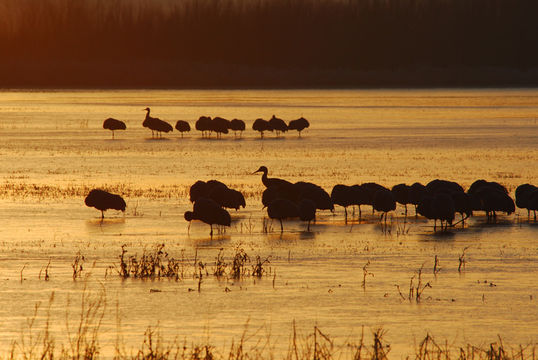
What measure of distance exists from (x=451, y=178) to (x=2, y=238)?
1396cm

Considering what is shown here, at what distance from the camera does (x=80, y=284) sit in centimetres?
1548

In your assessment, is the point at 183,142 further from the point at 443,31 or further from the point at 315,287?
the point at 443,31

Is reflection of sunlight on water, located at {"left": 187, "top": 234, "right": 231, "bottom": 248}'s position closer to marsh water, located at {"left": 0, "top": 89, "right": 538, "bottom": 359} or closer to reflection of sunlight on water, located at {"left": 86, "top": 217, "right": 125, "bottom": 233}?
marsh water, located at {"left": 0, "top": 89, "right": 538, "bottom": 359}

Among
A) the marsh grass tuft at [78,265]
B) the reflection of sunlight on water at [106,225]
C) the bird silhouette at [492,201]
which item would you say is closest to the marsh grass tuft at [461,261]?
the bird silhouette at [492,201]

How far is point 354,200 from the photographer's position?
73.4ft

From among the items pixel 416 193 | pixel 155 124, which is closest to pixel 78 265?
pixel 416 193

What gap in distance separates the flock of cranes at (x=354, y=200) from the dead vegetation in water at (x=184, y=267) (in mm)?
2697

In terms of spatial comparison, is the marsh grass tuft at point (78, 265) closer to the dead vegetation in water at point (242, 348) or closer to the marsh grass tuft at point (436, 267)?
the dead vegetation in water at point (242, 348)

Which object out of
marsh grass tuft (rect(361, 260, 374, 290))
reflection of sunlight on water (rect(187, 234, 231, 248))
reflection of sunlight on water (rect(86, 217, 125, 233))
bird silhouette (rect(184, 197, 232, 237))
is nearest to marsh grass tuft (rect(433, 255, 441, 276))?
marsh grass tuft (rect(361, 260, 374, 290))

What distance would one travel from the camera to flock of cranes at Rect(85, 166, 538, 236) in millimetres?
20406

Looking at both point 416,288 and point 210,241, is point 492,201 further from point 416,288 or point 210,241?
point 416,288

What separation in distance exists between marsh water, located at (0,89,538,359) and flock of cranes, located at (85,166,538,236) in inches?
13.1

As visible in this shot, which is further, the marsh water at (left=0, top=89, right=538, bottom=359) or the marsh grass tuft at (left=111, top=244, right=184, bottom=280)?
the marsh grass tuft at (left=111, top=244, right=184, bottom=280)

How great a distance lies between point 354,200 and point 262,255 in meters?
4.82
